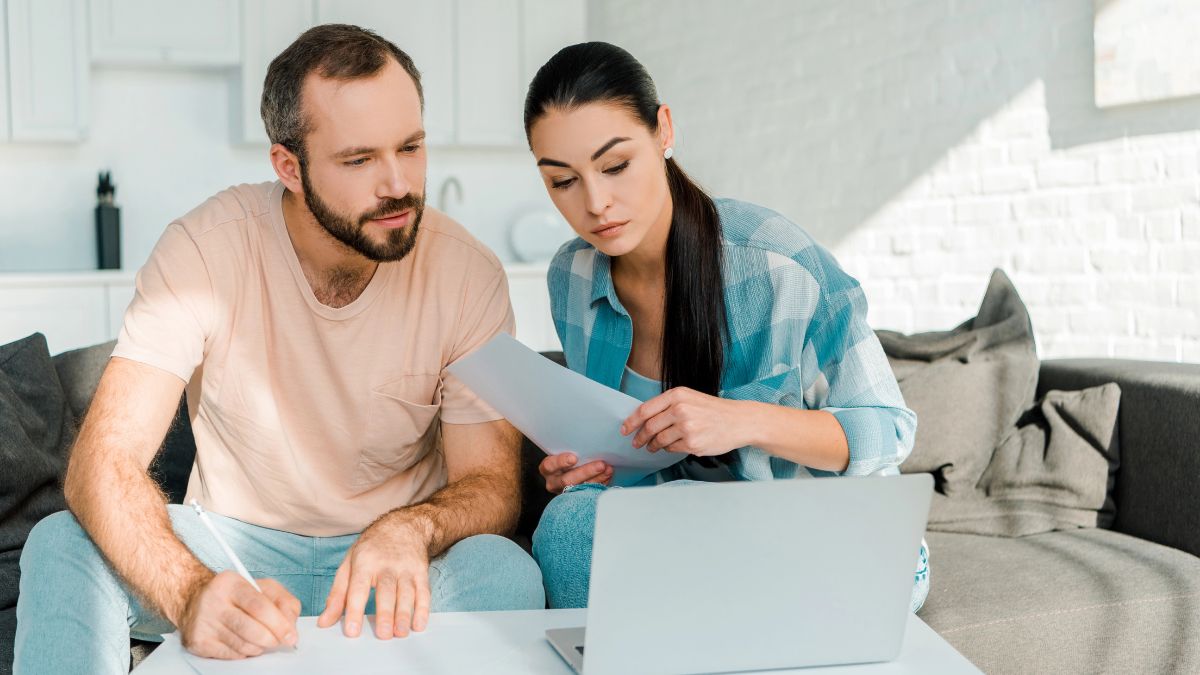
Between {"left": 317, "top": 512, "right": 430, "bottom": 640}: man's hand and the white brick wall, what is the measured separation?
277cm

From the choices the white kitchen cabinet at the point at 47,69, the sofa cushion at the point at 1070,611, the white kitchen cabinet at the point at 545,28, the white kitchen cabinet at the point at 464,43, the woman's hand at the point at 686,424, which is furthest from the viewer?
the white kitchen cabinet at the point at 545,28

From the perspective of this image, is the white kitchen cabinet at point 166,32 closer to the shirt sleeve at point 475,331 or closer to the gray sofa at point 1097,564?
the gray sofa at point 1097,564

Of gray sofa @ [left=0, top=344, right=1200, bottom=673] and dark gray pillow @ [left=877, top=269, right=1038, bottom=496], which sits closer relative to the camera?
gray sofa @ [left=0, top=344, right=1200, bottom=673]

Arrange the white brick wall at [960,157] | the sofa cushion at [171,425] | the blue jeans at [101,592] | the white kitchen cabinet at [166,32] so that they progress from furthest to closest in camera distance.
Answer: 1. the white kitchen cabinet at [166,32]
2. the white brick wall at [960,157]
3. the sofa cushion at [171,425]
4. the blue jeans at [101,592]

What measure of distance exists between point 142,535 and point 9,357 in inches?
37.1

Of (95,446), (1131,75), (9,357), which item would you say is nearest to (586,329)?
(95,446)

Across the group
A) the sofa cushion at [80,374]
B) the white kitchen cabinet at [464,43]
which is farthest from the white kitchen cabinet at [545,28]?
the sofa cushion at [80,374]

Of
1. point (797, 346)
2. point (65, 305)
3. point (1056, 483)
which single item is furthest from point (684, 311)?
point (65, 305)

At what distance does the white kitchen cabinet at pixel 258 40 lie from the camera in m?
5.02

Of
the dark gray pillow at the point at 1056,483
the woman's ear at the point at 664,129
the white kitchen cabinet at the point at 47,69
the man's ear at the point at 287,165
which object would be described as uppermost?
the white kitchen cabinet at the point at 47,69

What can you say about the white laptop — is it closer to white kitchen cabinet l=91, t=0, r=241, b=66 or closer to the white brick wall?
the white brick wall

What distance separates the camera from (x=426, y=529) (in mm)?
1558

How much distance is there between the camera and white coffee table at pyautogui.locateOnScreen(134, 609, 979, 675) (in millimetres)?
1089

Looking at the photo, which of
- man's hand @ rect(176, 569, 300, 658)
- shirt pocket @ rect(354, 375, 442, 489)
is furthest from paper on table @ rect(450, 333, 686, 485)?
man's hand @ rect(176, 569, 300, 658)
